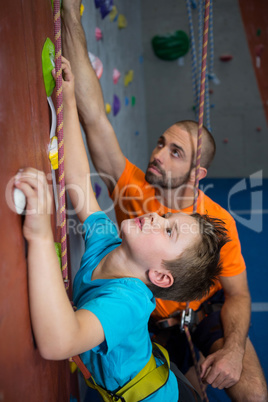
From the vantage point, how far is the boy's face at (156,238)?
1041mm

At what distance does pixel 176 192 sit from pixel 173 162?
140mm

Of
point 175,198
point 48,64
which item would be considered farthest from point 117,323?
point 175,198

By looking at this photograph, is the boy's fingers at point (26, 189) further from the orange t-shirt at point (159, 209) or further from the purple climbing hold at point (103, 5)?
the purple climbing hold at point (103, 5)

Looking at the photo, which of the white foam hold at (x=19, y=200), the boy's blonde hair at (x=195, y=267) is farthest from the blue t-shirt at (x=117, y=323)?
the white foam hold at (x=19, y=200)

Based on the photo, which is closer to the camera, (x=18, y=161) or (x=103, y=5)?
(x=18, y=161)

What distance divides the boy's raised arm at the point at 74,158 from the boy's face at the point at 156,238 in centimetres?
21

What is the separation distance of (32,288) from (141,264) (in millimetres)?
433

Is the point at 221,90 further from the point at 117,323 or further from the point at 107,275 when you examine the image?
the point at 117,323

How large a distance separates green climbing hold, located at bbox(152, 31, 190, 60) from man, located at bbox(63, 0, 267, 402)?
397 centimetres

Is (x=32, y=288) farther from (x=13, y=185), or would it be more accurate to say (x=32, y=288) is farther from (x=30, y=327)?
(x=13, y=185)

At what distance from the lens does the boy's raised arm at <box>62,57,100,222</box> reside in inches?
43.3

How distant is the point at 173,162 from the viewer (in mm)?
1712

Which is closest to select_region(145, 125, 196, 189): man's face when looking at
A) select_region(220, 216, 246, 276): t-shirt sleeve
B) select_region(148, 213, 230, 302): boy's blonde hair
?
select_region(220, 216, 246, 276): t-shirt sleeve

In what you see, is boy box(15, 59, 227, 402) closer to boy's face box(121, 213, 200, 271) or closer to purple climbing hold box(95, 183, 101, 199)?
boy's face box(121, 213, 200, 271)
